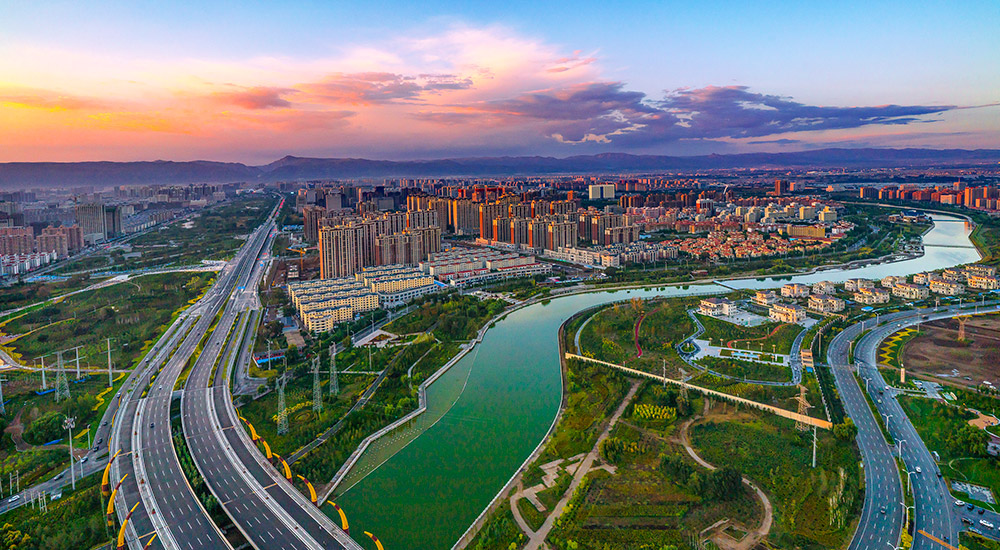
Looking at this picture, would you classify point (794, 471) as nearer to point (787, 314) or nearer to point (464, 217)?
point (787, 314)

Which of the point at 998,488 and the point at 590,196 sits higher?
the point at 590,196

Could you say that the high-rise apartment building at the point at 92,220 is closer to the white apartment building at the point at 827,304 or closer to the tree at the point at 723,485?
the white apartment building at the point at 827,304

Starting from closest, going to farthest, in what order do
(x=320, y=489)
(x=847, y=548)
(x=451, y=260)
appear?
→ (x=847, y=548)
(x=320, y=489)
(x=451, y=260)

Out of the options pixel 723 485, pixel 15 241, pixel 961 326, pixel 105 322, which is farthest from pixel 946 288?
pixel 15 241

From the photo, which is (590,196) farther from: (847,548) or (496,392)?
(847,548)

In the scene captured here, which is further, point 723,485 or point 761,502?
point 723,485

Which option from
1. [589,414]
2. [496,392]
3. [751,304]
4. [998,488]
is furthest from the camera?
[751,304]

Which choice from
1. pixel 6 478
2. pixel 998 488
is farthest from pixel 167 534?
pixel 998 488
